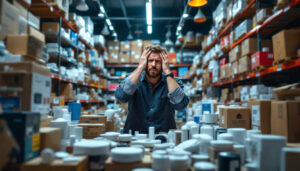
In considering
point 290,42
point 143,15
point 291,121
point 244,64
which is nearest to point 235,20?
point 244,64

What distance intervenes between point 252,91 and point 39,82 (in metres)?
3.36

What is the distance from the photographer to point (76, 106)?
309 centimetres

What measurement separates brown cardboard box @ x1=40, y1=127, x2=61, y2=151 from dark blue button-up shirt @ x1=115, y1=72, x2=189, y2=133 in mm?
1295

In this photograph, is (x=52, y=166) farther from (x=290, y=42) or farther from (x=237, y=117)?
(x=290, y=42)

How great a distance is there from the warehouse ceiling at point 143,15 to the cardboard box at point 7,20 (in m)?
6.41

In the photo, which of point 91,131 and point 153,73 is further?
point 153,73

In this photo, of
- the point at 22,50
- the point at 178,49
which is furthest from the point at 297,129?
the point at 178,49

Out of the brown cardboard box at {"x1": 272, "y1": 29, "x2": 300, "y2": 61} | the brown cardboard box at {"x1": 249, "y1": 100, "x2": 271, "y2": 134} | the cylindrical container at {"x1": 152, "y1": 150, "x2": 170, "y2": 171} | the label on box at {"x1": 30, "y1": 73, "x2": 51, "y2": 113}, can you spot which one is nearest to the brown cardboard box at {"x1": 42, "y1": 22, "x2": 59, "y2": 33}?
the label on box at {"x1": 30, "y1": 73, "x2": 51, "y2": 113}

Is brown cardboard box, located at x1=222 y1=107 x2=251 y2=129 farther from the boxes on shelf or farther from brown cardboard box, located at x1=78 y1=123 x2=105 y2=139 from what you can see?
the boxes on shelf

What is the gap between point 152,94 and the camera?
2.62 m

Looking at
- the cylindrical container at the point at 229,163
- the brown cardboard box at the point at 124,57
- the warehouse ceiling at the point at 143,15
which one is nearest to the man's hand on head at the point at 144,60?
the cylindrical container at the point at 229,163

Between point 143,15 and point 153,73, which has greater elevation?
point 143,15

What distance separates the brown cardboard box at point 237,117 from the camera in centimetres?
182

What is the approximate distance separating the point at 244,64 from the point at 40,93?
3474mm
